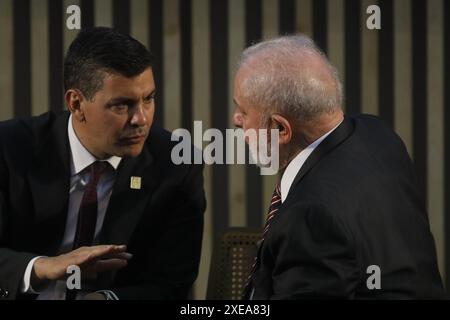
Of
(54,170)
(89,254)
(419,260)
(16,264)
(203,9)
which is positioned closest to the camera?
(419,260)

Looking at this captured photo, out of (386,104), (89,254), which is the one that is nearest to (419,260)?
(89,254)

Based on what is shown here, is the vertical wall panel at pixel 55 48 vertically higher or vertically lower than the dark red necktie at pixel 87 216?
higher

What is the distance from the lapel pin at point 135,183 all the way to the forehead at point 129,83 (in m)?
0.26

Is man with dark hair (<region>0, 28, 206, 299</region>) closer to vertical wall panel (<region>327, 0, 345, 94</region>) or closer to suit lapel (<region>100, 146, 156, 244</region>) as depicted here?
suit lapel (<region>100, 146, 156, 244</region>)

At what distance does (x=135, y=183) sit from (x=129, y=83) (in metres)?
0.30

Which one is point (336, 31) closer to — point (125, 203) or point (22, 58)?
point (22, 58)

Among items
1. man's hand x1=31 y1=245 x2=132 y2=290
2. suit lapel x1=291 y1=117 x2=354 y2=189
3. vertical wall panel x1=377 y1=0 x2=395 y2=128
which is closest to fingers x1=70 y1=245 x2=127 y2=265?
man's hand x1=31 y1=245 x2=132 y2=290

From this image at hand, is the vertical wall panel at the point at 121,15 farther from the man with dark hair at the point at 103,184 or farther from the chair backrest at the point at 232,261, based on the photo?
the chair backrest at the point at 232,261

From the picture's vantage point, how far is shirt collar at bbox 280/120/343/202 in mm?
1953

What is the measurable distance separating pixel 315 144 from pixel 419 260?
1.17 ft

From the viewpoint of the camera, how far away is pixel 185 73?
348cm

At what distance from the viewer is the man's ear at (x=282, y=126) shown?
1.96m

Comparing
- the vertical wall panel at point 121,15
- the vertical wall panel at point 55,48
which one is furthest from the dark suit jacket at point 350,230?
the vertical wall panel at point 55,48
